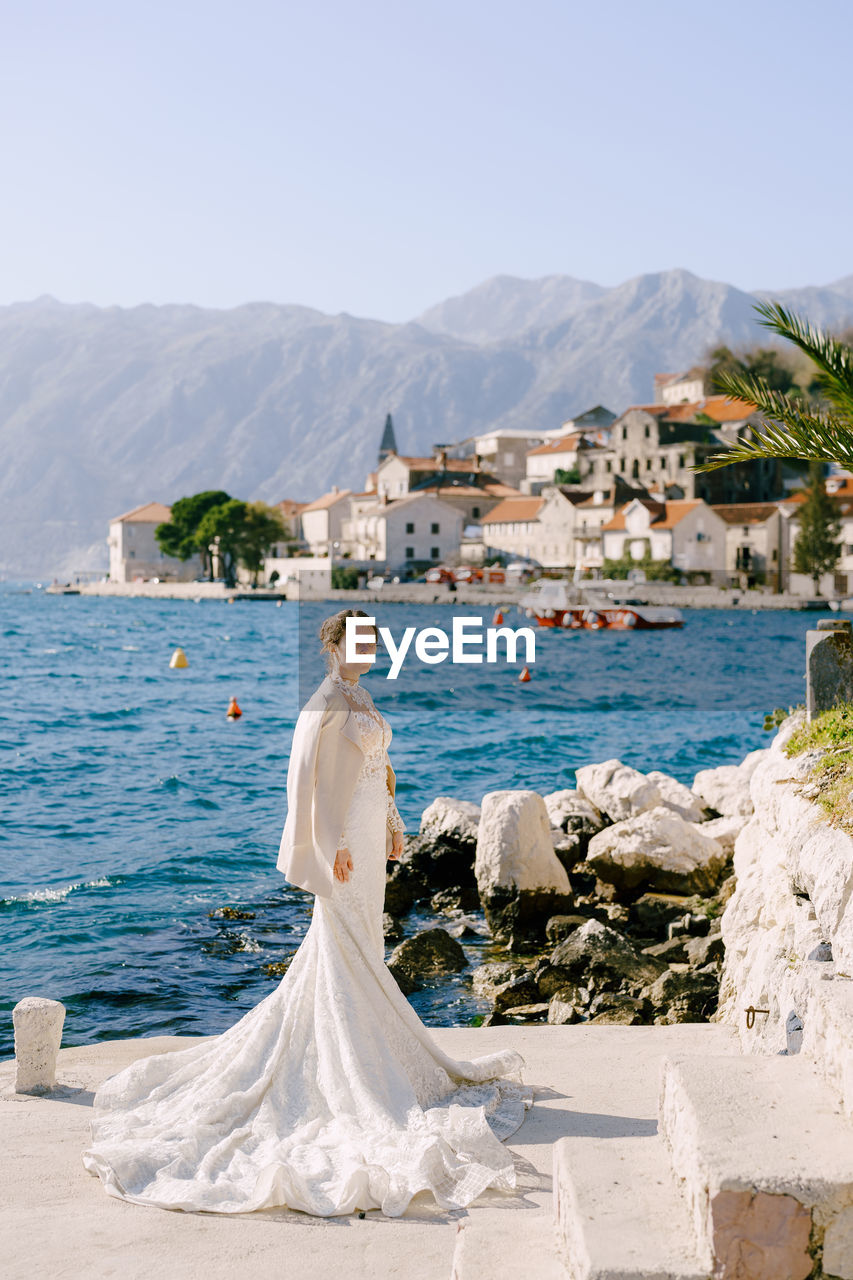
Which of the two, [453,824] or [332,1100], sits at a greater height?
[332,1100]

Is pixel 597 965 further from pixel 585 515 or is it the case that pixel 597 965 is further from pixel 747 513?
pixel 585 515

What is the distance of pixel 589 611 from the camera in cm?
7944

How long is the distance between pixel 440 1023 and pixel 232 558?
11071 centimetres

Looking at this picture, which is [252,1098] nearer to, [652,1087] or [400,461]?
[652,1087]

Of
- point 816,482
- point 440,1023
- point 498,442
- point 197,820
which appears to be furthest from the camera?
point 498,442

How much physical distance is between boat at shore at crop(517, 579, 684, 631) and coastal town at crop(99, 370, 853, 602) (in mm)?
4188

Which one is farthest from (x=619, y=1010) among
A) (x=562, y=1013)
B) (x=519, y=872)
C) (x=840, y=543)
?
(x=840, y=543)

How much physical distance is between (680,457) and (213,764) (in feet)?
258

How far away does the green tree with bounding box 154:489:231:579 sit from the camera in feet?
401

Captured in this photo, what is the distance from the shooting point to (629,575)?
3551 inches

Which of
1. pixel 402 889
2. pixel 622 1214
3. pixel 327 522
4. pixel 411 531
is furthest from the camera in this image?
pixel 327 522

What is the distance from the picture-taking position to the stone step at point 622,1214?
3615mm

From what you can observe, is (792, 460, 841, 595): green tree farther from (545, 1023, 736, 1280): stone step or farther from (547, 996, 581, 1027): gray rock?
(545, 1023, 736, 1280): stone step

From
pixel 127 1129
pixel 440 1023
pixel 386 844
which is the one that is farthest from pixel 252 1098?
pixel 440 1023
